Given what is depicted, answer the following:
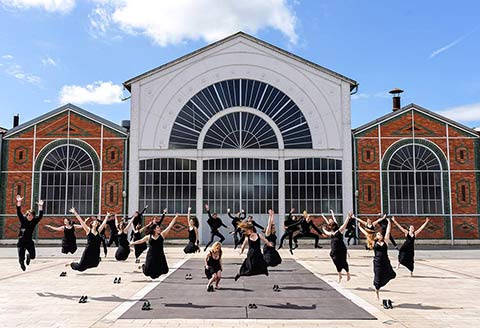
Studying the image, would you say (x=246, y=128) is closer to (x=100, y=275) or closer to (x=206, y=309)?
(x=100, y=275)

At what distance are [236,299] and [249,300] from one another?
0.29 metres

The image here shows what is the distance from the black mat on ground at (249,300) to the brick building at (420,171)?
1695 cm

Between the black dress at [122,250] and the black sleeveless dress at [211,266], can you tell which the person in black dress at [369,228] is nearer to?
the black sleeveless dress at [211,266]

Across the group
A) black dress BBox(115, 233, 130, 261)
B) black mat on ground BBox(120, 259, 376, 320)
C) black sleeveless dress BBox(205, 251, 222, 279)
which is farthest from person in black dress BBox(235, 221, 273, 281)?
black dress BBox(115, 233, 130, 261)

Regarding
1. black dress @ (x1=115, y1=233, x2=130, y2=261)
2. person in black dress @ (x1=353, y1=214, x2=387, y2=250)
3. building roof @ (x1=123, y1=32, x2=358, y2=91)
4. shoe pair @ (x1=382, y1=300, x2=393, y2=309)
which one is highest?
building roof @ (x1=123, y1=32, x2=358, y2=91)

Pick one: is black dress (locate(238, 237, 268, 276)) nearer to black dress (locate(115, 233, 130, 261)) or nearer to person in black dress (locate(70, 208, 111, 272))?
person in black dress (locate(70, 208, 111, 272))

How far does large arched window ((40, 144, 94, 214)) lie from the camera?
29719 millimetres

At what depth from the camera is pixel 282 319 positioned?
8164 mm

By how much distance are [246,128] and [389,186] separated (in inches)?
387

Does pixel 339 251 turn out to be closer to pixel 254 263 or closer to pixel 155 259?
pixel 254 263

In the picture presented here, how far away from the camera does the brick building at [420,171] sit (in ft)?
96.9

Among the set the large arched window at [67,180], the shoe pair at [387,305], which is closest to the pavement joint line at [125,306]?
the shoe pair at [387,305]

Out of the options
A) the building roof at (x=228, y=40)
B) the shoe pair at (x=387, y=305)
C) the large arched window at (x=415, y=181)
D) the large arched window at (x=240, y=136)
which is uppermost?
the building roof at (x=228, y=40)

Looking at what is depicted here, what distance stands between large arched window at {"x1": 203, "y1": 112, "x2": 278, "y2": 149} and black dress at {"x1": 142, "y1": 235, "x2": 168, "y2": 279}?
19.4 metres
